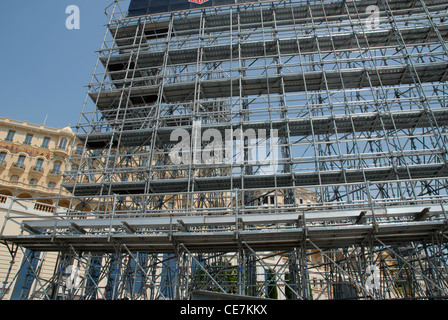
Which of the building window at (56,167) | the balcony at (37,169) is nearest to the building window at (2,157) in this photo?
the balcony at (37,169)

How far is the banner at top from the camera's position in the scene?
22.5 meters

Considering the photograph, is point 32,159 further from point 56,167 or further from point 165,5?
point 165,5

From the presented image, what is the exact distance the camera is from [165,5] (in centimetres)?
2316

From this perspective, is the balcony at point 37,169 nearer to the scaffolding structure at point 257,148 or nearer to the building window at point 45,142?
the building window at point 45,142

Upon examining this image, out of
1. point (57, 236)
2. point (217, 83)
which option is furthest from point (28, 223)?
point (217, 83)

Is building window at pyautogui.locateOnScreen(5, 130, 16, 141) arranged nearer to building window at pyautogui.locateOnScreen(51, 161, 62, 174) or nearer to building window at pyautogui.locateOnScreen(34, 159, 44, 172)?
building window at pyautogui.locateOnScreen(34, 159, 44, 172)

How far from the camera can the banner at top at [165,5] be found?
22.5 m

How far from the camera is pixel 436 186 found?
17328mm

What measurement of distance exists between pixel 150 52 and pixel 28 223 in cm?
1368
